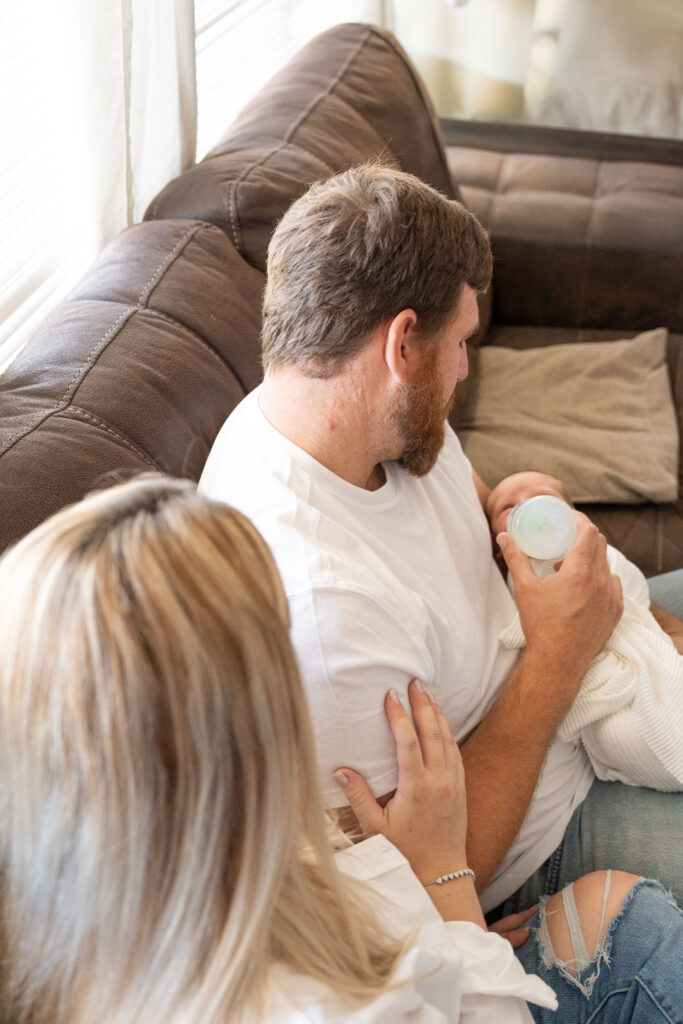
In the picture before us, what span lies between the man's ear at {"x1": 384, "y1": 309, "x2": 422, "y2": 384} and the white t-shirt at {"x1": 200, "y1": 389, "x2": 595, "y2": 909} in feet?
0.46

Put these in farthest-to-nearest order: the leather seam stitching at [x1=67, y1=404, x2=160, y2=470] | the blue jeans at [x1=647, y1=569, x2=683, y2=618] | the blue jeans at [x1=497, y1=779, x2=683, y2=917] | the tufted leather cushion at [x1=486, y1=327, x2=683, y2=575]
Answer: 1. the tufted leather cushion at [x1=486, y1=327, x2=683, y2=575]
2. the blue jeans at [x1=647, y1=569, x2=683, y2=618]
3. the blue jeans at [x1=497, y1=779, x2=683, y2=917]
4. the leather seam stitching at [x1=67, y1=404, x2=160, y2=470]

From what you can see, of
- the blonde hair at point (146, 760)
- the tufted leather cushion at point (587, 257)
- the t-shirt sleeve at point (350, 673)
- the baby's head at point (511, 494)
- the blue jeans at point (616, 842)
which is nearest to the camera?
the blonde hair at point (146, 760)

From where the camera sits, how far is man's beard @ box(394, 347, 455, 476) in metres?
1.09

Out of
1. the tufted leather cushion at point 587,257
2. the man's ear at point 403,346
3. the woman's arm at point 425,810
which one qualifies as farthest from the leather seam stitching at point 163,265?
the tufted leather cushion at point 587,257

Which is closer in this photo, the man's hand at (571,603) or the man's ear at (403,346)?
the man's ear at (403,346)

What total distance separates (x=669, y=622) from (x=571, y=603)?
37cm

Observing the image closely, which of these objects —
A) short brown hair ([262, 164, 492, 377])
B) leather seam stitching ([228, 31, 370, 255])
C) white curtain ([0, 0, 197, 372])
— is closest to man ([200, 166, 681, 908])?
short brown hair ([262, 164, 492, 377])

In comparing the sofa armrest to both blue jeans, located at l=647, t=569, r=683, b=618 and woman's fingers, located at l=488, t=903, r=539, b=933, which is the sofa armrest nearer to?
blue jeans, located at l=647, t=569, r=683, b=618

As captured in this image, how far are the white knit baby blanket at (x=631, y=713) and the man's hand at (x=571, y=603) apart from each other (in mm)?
34

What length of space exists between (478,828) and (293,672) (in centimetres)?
54

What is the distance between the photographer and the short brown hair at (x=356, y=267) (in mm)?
1051

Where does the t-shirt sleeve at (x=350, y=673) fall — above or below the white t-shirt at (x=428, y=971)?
above

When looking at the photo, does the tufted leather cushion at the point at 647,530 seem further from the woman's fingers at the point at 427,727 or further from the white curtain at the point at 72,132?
the white curtain at the point at 72,132

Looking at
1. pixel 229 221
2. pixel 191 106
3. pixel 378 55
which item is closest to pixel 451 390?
pixel 229 221
